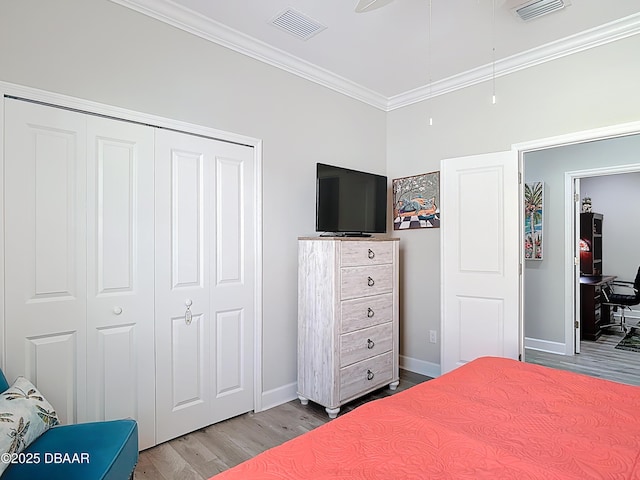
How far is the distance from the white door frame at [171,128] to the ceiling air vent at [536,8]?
6.52 feet

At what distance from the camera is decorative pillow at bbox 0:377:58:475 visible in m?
1.40

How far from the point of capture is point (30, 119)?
6.52ft

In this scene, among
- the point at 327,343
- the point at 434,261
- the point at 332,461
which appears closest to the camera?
the point at 332,461

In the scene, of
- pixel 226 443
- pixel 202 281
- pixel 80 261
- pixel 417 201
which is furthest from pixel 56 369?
pixel 417 201

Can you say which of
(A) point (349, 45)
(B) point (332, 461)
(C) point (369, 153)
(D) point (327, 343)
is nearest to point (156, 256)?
(D) point (327, 343)

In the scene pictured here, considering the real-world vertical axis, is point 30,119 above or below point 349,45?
below

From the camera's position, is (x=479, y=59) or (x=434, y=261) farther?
(x=434, y=261)

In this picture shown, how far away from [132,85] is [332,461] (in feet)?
7.71

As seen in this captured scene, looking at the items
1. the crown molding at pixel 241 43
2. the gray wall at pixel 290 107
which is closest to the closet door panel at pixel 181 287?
the gray wall at pixel 290 107

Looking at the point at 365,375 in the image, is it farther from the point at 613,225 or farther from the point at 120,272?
the point at 613,225

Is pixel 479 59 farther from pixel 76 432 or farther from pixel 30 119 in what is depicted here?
pixel 76 432

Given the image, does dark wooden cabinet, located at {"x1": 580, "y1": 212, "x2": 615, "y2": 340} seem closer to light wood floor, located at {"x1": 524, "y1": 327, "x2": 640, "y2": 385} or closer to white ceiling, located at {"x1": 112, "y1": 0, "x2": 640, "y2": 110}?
light wood floor, located at {"x1": 524, "y1": 327, "x2": 640, "y2": 385}

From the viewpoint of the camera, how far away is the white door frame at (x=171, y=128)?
1905 mm

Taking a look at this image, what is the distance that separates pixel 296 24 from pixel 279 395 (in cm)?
283
